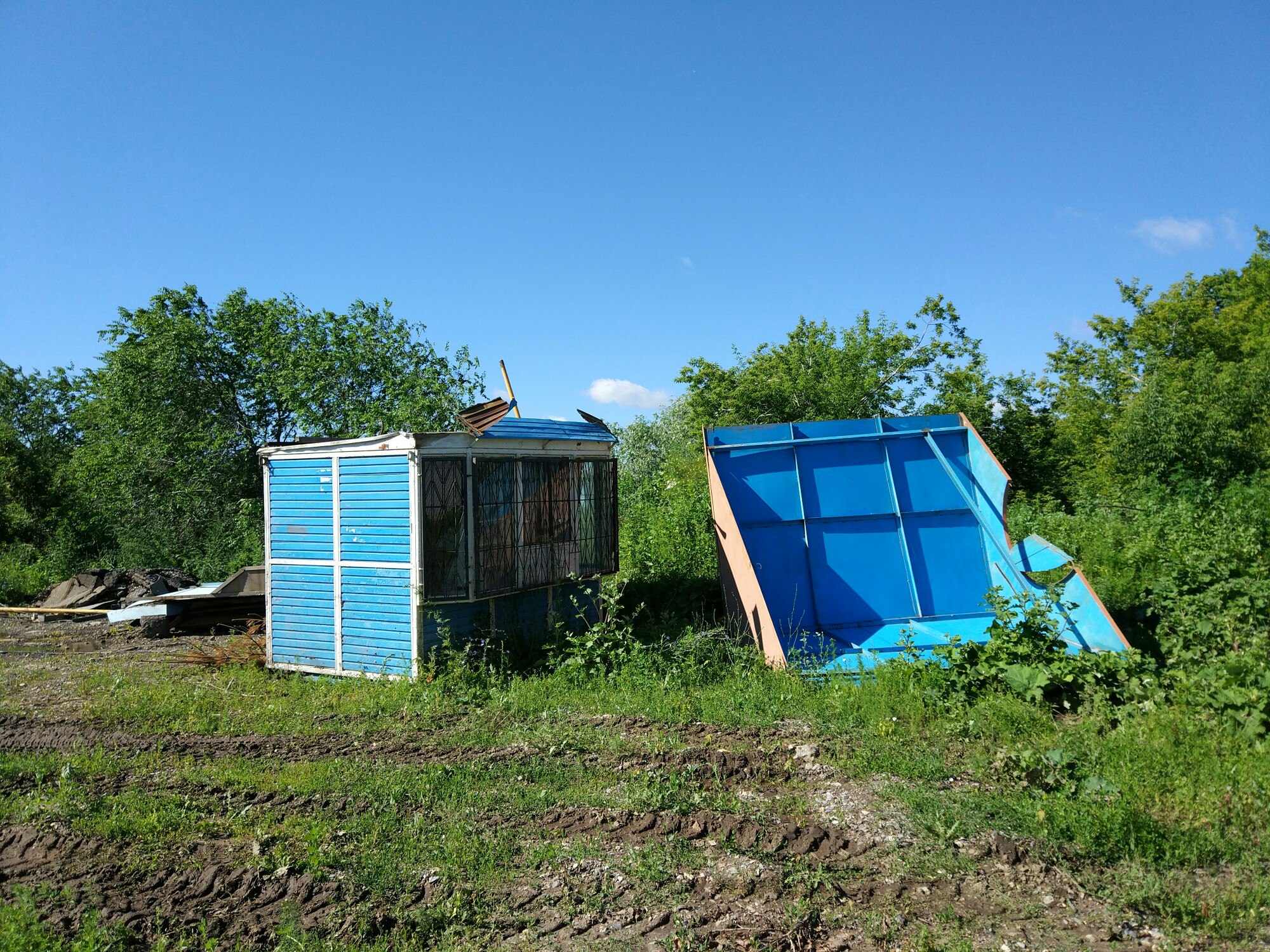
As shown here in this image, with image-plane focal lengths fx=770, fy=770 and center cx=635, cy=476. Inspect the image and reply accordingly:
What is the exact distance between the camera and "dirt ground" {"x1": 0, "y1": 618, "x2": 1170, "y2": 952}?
12.1 feet

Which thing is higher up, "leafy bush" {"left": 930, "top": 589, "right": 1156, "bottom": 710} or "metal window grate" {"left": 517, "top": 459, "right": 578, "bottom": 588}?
"metal window grate" {"left": 517, "top": 459, "right": 578, "bottom": 588}

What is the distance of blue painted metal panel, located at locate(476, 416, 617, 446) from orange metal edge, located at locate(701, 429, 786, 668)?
1.48 m

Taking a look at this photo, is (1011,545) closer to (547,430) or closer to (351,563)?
(547,430)

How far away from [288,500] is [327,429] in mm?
13615

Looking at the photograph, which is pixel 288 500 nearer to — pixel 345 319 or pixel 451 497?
pixel 451 497

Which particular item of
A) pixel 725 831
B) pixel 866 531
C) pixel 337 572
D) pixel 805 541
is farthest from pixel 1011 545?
pixel 337 572

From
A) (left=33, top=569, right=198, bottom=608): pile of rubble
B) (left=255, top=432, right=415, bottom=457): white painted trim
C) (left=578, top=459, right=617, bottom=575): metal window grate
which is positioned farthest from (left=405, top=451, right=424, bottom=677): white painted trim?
(left=33, top=569, right=198, bottom=608): pile of rubble

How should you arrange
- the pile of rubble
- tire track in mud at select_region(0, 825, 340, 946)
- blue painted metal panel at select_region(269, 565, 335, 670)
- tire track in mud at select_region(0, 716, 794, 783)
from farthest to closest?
the pile of rubble
blue painted metal panel at select_region(269, 565, 335, 670)
tire track in mud at select_region(0, 716, 794, 783)
tire track in mud at select_region(0, 825, 340, 946)

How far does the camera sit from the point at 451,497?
8203 mm

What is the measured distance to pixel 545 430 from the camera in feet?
31.2

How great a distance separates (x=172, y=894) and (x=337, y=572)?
4.78 m

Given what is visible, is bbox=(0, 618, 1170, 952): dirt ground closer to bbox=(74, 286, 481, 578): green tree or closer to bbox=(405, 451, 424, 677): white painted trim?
bbox=(405, 451, 424, 677): white painted trim

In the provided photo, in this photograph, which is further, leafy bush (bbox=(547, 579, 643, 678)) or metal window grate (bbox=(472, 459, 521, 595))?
metal window grate (bbox=(472, 459, 521, 595))

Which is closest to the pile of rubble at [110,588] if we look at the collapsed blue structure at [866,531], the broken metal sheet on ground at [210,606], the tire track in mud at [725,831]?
the broken metal sheet on ground at [210,606]
